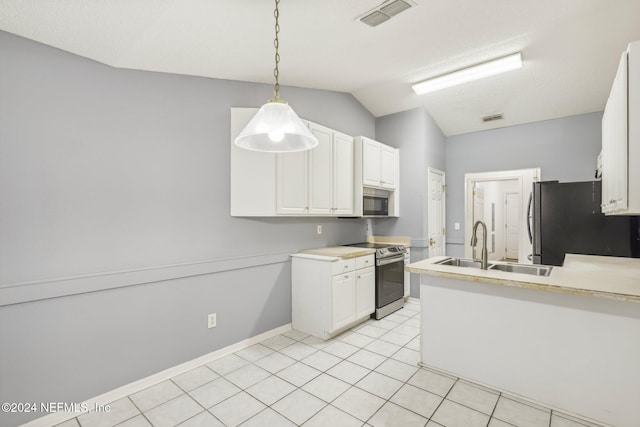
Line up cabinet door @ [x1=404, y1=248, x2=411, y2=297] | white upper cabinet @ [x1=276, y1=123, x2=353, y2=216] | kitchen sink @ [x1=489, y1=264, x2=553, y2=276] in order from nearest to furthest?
kitchen sink @ [x1=489, y1=264, x2=553, y2=276] → white upper cabinet @ [x1=276, y1=123, x2=353, y2=216] → cabinet door @ [x1=404, y1=248, x2=411, y2=297]

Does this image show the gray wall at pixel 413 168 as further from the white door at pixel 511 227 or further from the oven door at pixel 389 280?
the white door at pixel 511 227

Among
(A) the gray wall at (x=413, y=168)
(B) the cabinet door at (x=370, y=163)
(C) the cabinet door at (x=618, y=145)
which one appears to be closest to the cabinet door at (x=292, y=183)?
(B) the cabinet door at (x=370, y=163)

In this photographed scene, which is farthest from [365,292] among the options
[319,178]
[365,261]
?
[319,178]

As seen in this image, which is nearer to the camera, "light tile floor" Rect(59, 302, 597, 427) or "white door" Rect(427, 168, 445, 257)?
"light tile floor" Rect(59, 302, 597, 427)

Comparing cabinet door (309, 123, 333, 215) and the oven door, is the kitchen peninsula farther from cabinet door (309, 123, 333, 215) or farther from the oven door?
cabinet door (309, 123, 333, 215)

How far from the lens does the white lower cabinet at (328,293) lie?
3.11 meters

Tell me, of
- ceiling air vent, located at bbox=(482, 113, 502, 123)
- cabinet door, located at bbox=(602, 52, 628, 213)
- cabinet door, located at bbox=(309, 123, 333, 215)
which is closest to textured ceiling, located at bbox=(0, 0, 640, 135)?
ceiling air vent, located at bbox=(482, 113, 502, 123)

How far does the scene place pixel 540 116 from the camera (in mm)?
4293

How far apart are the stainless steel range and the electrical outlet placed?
1930mm

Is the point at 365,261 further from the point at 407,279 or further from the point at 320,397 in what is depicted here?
the point at 320,397

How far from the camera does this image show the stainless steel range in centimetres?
374

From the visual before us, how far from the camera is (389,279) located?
3.93 meters

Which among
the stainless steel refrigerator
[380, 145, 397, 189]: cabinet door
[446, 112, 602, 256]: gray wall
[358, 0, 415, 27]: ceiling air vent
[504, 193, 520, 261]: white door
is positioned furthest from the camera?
[504, 193, 520, 261]: white door

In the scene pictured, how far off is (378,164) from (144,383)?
3.50m
